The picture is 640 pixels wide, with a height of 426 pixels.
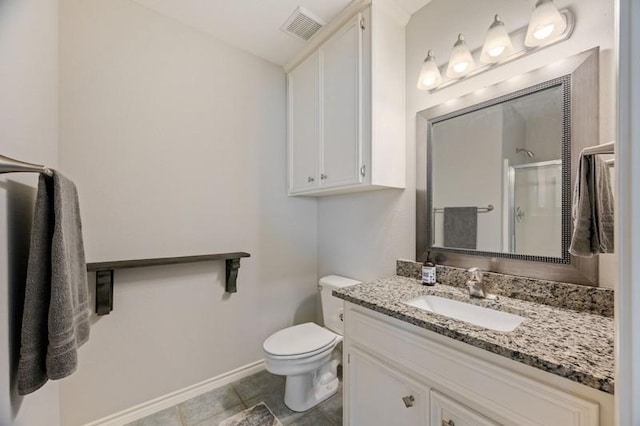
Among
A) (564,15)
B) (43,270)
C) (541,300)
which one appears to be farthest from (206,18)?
(541,300)

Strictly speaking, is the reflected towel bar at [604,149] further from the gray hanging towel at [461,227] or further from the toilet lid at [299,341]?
the toilet lid at [299,341]

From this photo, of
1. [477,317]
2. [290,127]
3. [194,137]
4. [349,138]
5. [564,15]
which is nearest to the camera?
[564,15]

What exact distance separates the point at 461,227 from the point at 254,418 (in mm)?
1634

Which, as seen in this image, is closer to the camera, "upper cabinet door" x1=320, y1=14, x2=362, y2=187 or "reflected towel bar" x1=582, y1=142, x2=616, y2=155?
"reflected towel bar" x1=582, y1=142, x2=616, y2=155

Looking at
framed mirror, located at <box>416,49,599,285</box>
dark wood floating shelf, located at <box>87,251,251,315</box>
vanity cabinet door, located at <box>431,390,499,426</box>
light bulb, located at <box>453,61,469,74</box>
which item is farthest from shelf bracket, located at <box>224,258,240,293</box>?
light bulb, located at <box>453,61,469,74</box>

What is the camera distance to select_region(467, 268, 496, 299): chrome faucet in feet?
3.95

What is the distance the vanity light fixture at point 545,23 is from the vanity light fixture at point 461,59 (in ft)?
0.81

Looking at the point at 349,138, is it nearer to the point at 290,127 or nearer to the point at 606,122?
the point at 290,127

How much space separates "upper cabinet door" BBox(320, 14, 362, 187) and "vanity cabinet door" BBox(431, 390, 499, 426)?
108cm

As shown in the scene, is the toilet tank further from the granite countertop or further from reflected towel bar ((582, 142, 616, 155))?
reflected towel bar ((582, 142, 616, 155))

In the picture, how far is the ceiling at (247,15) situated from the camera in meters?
1.54

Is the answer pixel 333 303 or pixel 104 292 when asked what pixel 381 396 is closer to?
pixel 333 303

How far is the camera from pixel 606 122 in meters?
0.97

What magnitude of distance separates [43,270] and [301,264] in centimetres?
169
